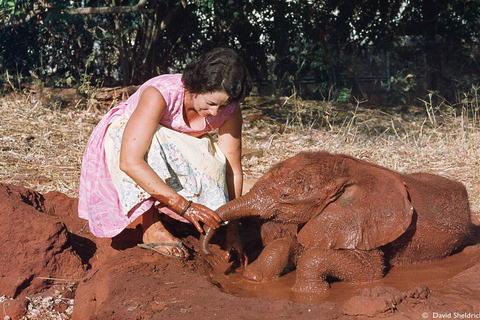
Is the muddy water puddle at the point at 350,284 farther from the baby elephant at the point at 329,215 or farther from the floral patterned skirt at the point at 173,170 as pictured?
the floral patterned skirt at the point at 173,170

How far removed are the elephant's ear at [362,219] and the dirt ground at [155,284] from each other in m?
0.29

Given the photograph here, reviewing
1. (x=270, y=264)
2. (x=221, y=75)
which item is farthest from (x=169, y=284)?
(x=221, y=75)

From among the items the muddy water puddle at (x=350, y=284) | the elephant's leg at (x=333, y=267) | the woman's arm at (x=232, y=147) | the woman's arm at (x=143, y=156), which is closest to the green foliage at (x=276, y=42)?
the woman's arm at (x=232, y=147)

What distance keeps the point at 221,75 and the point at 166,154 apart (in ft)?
2.22

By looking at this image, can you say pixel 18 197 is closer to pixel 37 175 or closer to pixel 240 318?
pixel 37 175

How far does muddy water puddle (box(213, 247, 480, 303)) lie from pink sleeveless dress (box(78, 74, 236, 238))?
78 centimetres

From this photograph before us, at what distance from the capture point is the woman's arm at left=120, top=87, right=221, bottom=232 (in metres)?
3.55

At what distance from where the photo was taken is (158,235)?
12.9 ft

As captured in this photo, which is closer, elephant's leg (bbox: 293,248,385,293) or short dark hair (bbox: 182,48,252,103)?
elephant's leg (bbox: 293,248,385,293)

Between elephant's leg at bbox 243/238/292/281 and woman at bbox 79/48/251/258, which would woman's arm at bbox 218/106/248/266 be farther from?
elephant's leg at bbox 243/238/292/281

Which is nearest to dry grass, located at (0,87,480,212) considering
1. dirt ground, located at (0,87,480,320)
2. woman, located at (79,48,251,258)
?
dirt ground, located at (0,87,480,320)

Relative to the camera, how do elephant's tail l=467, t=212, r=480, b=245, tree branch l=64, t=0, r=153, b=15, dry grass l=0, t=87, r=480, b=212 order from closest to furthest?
elephant's tail l=467, t=212, r=480, b=245 → dry grass l=0, t=87, r=480, b=212 → tree branch l=64, t=0, r=153, b=15

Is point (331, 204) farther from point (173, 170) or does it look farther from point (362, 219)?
point (173, 170)

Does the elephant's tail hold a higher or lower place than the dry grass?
lower
